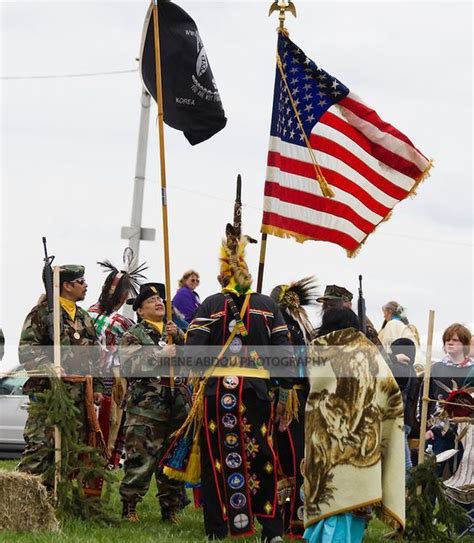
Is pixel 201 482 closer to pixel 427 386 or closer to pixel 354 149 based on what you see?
pixel 427 386

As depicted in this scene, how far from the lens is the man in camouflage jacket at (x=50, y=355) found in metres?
10.3

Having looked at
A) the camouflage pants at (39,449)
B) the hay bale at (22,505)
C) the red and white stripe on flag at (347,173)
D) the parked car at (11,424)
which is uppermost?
the red and white stripe on flag at (347,173)

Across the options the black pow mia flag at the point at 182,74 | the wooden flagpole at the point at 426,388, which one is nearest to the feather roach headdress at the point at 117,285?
the black pow mia flag at the point at 182,74

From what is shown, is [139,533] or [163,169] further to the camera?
[163,169]

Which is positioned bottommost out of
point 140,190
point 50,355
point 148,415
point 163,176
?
point 148,415

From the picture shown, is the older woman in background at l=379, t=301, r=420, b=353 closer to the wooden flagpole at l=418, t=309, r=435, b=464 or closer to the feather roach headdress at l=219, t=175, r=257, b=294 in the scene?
the wooden flagpole at l=418, t=309, r=435, b=464

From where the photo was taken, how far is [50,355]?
34.0 ft

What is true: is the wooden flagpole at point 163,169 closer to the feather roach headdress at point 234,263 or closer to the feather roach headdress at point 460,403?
the feather roach headdress at point 234,263

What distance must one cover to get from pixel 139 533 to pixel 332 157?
13.1ft

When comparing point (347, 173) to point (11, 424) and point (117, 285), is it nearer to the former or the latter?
point (117, 285)

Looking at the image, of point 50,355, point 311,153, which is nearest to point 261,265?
point 311,153

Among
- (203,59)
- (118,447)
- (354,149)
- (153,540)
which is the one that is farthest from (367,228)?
(153,540)

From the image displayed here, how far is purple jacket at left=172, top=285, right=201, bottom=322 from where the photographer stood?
13930 mm

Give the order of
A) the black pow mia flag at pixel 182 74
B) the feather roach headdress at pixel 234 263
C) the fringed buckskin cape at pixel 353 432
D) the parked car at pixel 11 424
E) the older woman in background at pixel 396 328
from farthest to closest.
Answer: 1. the parked car at pixel 11 424
2. the older woman in background at pixel 396 328
3. the black pow mia flag at pixel 182 74
4. the feather roach headdress at pixel 234 263
5. the fringed buckskin cape at pixel 353 432
